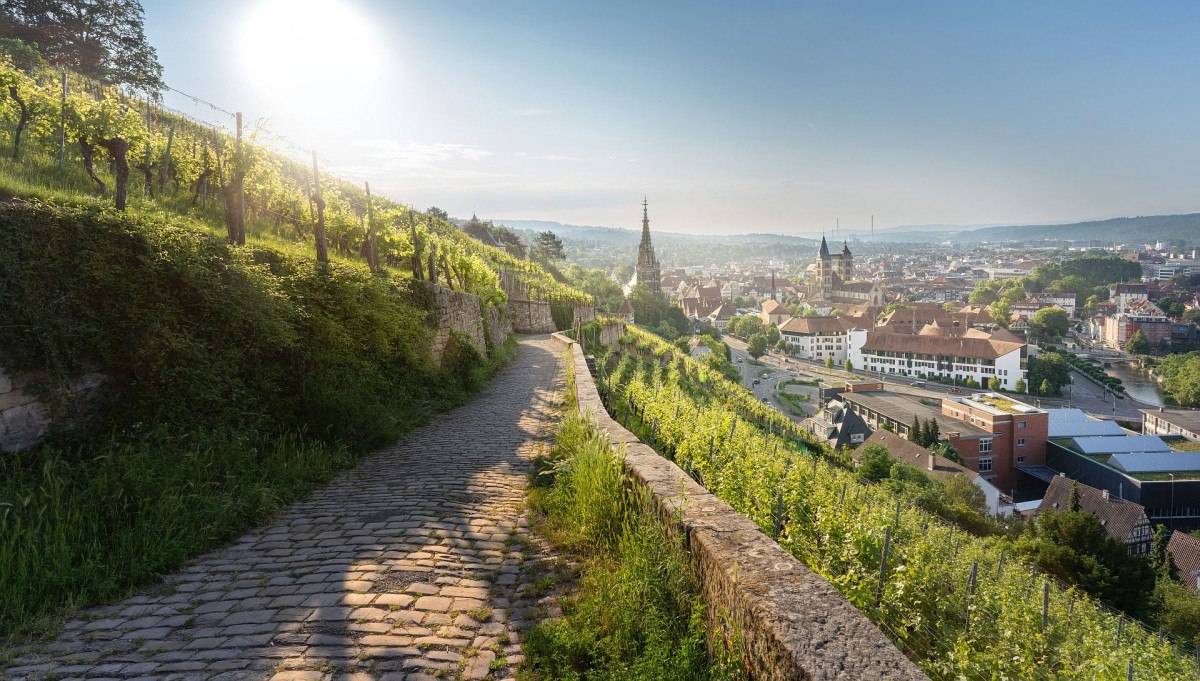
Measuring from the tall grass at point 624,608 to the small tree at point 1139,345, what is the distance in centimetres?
13947

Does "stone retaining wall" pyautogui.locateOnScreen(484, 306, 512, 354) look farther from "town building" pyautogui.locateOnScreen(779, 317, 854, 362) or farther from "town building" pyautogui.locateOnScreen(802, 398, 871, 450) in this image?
"town building" pyautogui.locateOnScreen(779, 317, 854, 362)

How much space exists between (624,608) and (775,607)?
3.95 ft

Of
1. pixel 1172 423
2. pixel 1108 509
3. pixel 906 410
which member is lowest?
pixel 1172 423

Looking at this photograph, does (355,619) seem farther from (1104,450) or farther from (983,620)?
(1104,450)

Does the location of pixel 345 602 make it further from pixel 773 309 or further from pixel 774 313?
pixel 773 309

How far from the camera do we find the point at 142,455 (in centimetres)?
499

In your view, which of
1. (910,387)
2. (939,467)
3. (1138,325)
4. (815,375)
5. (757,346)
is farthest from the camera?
(1138,325)

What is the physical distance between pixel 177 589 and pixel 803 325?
355 feet

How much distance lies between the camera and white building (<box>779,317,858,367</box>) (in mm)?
103438

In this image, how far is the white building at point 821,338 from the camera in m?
103

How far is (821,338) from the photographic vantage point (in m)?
104

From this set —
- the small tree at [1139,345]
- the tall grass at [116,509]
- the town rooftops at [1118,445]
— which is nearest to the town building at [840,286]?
the small tree at [1139,345]

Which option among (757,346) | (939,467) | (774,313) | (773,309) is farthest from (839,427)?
(773,309)

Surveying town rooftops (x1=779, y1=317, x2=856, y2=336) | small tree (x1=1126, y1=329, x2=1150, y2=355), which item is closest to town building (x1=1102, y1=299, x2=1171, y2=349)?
small tree (x1=1126, y1=329, x2=1150, y2=355)
